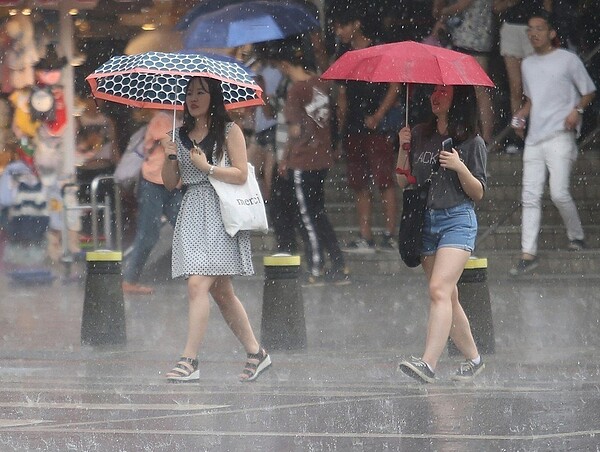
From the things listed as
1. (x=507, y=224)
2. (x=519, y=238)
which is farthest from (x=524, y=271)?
(x=507, y=224)

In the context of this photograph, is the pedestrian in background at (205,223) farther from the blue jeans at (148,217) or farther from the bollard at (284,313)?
the blue jeans at (148,217)

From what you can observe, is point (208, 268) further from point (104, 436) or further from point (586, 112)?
point (586, 112)

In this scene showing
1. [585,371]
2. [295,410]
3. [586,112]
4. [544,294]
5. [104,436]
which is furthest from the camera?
[586,112]

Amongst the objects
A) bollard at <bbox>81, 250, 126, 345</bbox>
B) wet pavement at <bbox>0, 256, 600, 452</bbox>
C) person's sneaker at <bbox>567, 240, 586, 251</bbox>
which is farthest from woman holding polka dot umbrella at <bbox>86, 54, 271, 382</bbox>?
person's sneaker at <bbox>567, 240, 586, 251</bbox>

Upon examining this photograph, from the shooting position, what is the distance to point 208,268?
9.70m

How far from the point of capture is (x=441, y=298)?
9.47 meters

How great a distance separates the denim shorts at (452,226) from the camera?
954 cm

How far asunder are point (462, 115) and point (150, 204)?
5.77m

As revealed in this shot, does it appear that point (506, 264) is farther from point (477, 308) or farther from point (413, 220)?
point (413, 220)

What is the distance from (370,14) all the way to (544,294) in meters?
5.43

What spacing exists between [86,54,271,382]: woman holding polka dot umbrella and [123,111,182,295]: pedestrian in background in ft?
15.6

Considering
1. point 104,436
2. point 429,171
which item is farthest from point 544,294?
point 104,436

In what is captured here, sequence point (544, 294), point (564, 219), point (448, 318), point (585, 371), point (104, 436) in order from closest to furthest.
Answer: point (104, 436), point (448, 318), point (585, 371), point (544, 294), point (564, 219)

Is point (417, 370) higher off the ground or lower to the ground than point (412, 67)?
lower
